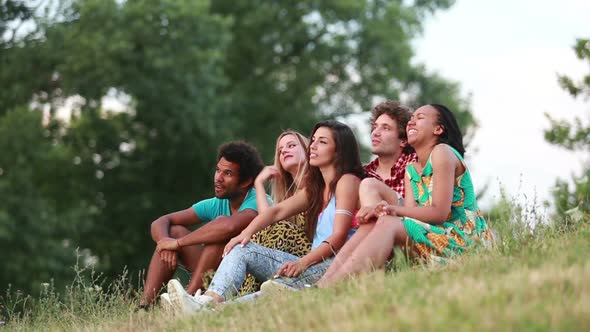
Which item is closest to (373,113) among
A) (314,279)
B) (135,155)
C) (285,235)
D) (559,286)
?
(285,235)

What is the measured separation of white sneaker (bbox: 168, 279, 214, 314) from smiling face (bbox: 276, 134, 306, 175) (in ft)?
5.85

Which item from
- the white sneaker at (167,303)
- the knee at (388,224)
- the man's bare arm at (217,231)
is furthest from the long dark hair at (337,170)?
the white sneaker at (167,303)

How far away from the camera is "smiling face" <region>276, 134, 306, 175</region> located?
8695 millimetres

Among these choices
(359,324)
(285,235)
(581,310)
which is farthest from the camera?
(285,235)

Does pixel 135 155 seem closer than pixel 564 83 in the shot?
No

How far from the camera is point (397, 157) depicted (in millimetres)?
8453

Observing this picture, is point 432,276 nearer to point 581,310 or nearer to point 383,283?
point 383,283

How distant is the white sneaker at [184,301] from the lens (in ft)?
23.3

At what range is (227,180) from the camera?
9.13 m

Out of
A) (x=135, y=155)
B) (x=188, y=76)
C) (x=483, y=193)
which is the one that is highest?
(x=188, y=76)

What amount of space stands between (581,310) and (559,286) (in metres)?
0.56

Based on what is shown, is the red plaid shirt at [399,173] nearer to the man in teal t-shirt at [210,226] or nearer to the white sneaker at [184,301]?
the man in teal t-shirt at [210,226]

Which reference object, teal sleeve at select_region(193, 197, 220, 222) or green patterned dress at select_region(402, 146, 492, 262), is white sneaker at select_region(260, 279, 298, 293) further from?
teal sleeve at select_region(193, 197, 220, 222)

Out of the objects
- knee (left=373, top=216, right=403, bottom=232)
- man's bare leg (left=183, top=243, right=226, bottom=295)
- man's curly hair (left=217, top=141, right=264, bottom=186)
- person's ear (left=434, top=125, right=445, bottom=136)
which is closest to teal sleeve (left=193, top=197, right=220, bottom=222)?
man's curly hair (left=217, top=141, right=264, bottom=186)
